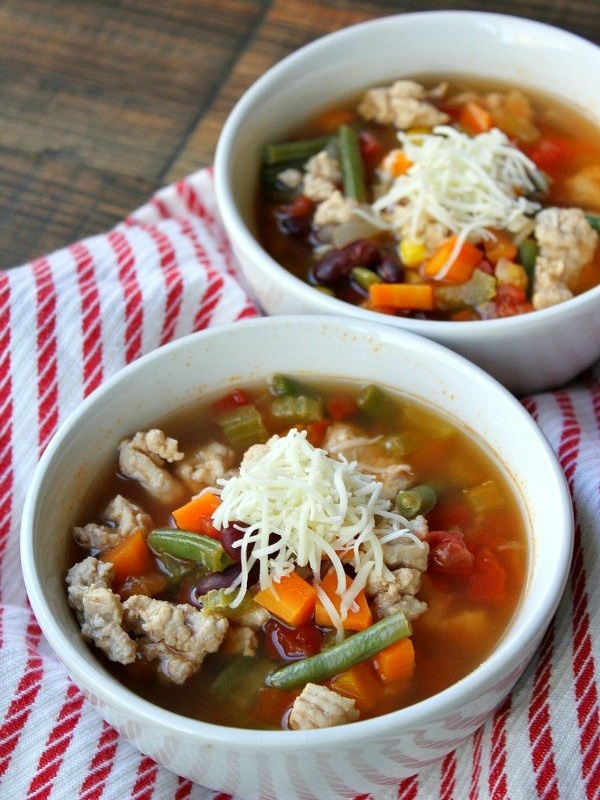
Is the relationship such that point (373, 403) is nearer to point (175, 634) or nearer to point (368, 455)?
point (368, 455)

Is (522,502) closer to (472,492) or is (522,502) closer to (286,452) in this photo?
(472,492)

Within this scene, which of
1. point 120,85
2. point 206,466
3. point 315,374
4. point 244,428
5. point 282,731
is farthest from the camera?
point 120,85

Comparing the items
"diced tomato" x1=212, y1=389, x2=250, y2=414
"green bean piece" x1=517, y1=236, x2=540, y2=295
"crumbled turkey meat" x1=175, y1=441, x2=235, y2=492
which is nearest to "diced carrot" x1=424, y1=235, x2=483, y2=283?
"green bean piece" x1=517, y1=236, x2=540, y2=295

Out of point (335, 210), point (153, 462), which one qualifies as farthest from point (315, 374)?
point (335, 210)

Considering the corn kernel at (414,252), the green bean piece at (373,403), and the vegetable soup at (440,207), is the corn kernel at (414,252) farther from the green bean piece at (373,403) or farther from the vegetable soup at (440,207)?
the green bean piece at (373,403)

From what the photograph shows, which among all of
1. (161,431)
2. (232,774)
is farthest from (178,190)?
(232,774)

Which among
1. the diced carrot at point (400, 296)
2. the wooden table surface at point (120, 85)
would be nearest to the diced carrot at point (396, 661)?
the diced carrot at point (400, 296)

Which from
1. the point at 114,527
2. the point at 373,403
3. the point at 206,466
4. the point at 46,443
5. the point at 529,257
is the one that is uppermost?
the point at 529,257
